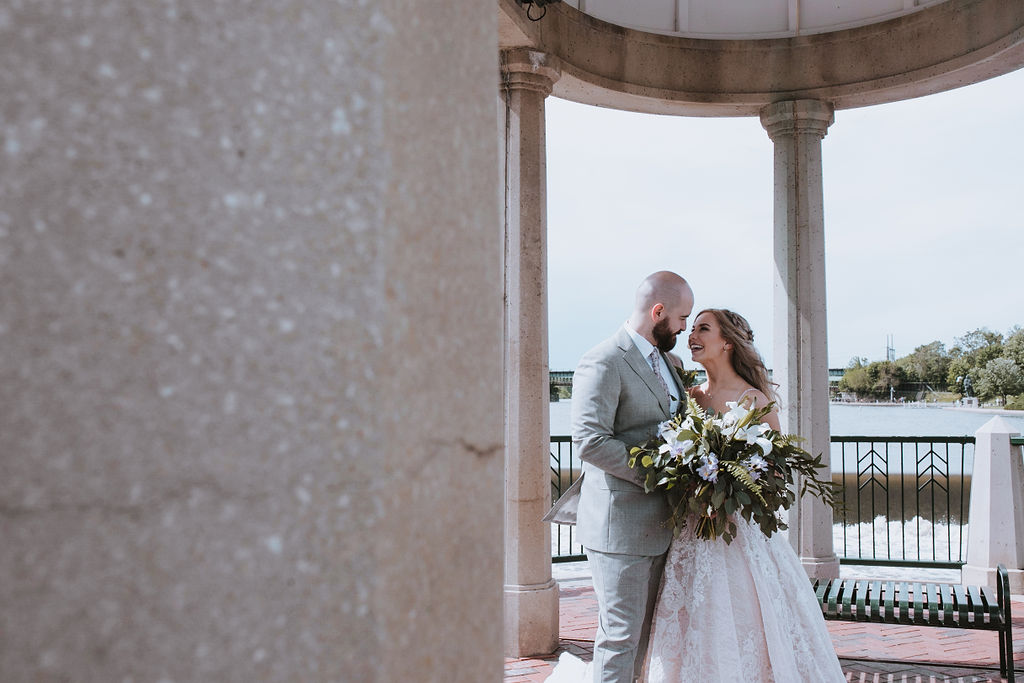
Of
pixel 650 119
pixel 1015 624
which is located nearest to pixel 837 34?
pixel 650 119

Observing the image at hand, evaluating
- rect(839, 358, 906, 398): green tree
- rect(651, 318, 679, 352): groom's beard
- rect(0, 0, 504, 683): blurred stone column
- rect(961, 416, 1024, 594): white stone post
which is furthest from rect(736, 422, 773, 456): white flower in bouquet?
rect(839, 358, 906, 398): green tree

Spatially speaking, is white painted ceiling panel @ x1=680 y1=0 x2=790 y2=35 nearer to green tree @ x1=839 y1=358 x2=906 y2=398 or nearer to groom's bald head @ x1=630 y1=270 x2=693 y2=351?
groom's bald head @ x1=630 y1=270 x2=693 y2=351

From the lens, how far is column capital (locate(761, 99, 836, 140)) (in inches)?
304

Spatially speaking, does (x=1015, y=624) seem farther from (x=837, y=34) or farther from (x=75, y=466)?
(x=75, y=466)

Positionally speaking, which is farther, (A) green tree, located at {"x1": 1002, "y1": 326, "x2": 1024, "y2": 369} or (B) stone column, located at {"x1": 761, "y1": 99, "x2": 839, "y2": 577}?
(A) green tree, located at {"x1": 1002, "y1": 326, "x2": 1024, "y2": 369}

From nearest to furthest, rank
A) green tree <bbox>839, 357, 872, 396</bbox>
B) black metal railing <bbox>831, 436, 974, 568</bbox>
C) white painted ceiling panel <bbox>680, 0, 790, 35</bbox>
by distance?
white painted ceiling panel <bbox>680, 0, 790, 35</bbox>, black metal railing <bbox>831, 436, 974, 568</bbox>, green tree <bbox>839, 357, 872, 396</bbox>

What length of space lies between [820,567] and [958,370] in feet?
33.8

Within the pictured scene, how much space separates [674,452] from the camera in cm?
404

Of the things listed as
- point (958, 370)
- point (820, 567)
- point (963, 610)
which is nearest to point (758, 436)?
point (963, 610)

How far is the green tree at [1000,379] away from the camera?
47.0ft

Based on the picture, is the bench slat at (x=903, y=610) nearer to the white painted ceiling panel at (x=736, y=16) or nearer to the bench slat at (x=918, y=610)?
the bench slat at (x=918, y=610)

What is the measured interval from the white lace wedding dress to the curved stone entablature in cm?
434

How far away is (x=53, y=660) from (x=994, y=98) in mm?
35958

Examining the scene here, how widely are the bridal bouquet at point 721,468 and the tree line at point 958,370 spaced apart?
8.63 m
